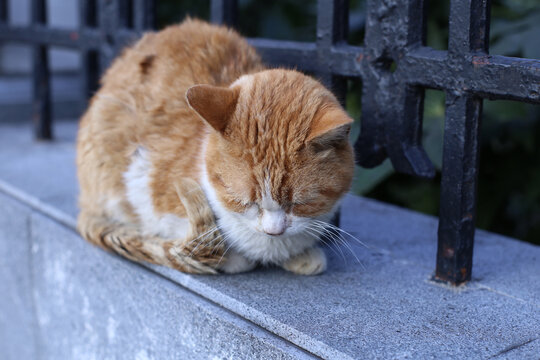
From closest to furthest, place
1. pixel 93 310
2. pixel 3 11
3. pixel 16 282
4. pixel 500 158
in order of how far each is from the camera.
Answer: pixel 93 310, pixel 16 282, pixel 500 158, pixel 3 11

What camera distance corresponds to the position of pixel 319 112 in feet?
5.42

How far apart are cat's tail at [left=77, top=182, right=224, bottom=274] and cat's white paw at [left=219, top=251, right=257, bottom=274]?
0.03 metres

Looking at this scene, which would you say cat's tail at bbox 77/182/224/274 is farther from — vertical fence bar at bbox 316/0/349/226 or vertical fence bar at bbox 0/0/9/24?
vertical fence bar at bbox 0/0/9/24

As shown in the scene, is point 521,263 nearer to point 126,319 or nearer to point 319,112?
point 319,112

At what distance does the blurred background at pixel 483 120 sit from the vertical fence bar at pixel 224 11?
0.60 metres

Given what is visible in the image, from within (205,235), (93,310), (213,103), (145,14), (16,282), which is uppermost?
(145,14)

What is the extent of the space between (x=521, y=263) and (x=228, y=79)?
108cm

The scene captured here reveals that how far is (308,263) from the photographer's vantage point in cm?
188

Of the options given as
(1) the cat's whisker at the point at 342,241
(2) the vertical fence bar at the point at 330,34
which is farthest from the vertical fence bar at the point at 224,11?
(1) the cat's whisker at the point at 342,241

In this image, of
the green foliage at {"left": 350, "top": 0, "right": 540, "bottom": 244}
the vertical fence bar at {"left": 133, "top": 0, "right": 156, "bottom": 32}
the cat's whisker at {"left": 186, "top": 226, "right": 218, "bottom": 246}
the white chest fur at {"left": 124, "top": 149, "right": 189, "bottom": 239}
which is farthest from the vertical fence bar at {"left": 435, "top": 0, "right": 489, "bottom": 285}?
the vertical fence bar at {"left": 133, "top": 0, "right": 156, "bottom": 32}

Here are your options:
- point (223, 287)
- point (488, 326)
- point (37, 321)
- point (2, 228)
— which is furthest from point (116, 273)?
point (488, 326)

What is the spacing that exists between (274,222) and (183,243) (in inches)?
13.8

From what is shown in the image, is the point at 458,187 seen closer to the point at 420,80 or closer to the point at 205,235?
the point at 420,80

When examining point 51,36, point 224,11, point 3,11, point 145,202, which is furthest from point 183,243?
point 3,11
